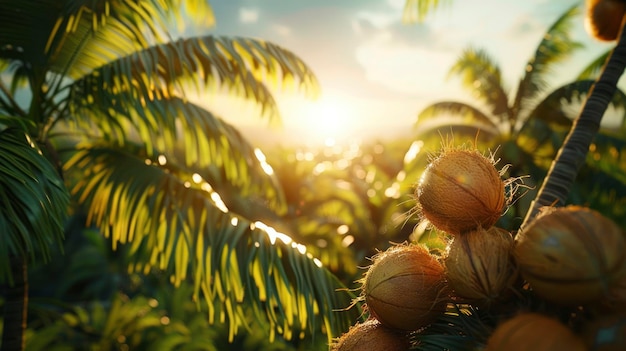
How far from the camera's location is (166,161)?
5160mm

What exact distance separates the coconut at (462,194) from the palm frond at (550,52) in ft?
42.5

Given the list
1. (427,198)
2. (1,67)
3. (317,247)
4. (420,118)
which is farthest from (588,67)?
(427,198)

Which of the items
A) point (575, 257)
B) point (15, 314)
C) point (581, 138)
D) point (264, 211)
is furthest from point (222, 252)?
point (264, 211)

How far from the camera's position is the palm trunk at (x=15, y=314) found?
448 cm

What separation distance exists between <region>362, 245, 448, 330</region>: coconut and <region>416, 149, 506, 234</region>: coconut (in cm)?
13

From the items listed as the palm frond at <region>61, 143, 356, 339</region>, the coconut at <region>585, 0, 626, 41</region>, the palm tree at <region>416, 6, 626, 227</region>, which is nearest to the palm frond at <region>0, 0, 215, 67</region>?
the palm frond at <region>61, 143, 356, 339</region>

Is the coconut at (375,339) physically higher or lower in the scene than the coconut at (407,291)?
lower

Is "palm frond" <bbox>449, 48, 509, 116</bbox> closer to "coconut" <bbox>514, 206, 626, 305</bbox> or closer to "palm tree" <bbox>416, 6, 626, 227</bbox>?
"palm tree" <bbox>416, 6, 626, 227</bbox>

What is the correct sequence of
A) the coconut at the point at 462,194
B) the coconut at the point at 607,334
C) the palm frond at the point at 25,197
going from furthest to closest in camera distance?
the palm frond at the point at 25,197 → the coconut at the point at 462,194 → the coconut at the point at 607,334

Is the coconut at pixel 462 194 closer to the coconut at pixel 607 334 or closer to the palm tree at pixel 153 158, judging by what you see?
the coconut at pixel 607 334

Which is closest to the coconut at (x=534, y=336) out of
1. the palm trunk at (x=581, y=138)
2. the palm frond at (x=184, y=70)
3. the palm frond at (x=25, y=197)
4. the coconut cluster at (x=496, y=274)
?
the coconut cluster at (x=496, y=274)

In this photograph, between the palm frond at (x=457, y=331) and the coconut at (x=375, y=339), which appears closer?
Answer: the palm frond at (x=457, y=331)

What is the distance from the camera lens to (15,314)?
454cm

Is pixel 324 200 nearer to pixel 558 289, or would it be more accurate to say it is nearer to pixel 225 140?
pixel 225 140
